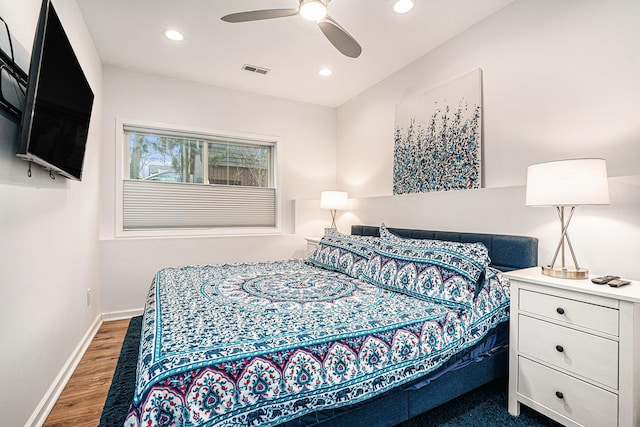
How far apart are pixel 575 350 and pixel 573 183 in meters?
0.81

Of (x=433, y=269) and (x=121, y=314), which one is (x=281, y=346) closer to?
(x=433, y=269)

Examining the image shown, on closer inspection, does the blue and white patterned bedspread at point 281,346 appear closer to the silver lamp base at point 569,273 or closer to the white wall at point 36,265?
the silver lamp base at point 569,273

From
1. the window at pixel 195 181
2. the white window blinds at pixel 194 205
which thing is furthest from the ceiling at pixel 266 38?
the white window blinds at pixel 194 205

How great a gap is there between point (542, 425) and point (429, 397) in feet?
2.07

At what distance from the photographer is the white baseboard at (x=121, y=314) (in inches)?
131

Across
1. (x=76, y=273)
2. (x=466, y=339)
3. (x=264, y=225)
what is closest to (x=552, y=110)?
(x=466, y=339)

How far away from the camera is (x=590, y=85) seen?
193 cm

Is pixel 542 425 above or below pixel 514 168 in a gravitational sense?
below

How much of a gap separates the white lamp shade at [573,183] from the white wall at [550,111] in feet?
1.05

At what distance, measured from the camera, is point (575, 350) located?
153cm

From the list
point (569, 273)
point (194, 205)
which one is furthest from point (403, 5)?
point (194, 205)

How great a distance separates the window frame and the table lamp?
306 centimetres

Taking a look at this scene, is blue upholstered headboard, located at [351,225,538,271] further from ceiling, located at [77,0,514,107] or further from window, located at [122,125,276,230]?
window, located at [122,125,276,230]

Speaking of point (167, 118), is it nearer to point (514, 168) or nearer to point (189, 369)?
point (189, 369)
